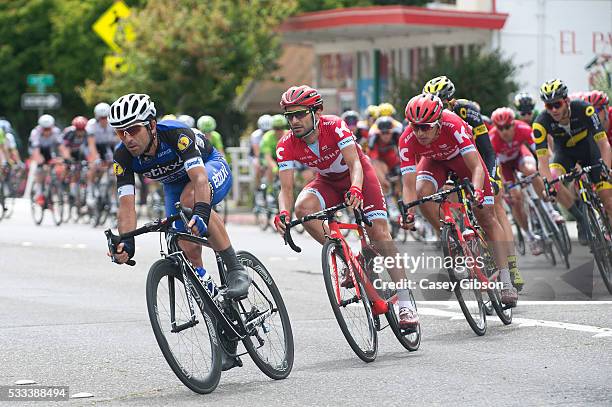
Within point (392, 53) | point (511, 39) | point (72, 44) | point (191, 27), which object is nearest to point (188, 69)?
point (191, 27)

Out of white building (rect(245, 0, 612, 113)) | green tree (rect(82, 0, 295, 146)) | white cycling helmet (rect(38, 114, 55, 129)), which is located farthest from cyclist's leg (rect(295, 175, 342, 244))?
green tree (rect(82, 0, 295, 146))

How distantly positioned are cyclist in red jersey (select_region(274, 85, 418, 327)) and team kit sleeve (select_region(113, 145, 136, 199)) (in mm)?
1121

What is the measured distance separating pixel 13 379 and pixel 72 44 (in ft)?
153

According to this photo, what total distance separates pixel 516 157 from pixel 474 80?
40.9 feet

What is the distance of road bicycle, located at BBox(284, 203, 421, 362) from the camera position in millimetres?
9492

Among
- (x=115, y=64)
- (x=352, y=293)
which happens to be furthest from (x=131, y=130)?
(x=115, y=64)

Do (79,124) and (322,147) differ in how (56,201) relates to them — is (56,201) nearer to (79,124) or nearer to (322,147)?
(79,124)

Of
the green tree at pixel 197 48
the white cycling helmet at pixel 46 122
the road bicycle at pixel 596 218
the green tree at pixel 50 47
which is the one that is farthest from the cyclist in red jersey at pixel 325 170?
the green tree at pixel 50 47

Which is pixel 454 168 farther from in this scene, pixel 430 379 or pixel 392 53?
pixel 392 53

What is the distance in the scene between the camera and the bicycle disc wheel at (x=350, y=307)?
946 centimetres

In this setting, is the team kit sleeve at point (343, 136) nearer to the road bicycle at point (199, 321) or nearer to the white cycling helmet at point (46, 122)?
the road bicycle at point (199, 321)

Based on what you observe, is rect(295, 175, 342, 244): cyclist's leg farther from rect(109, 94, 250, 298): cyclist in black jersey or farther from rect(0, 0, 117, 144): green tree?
rect(0, 0, 117, 144): green tree

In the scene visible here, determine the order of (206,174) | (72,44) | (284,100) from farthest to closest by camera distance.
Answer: (72,44), (284,100), (206,174)

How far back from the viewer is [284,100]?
987 cm
